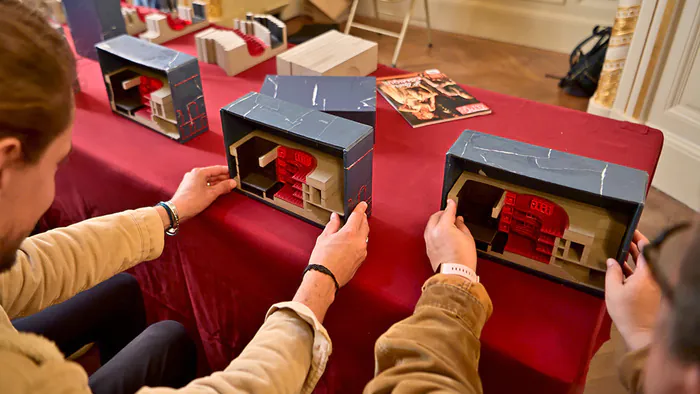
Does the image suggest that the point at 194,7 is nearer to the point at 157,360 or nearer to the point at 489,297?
the point at 157,360

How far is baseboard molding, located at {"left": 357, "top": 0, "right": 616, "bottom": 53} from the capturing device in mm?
3291

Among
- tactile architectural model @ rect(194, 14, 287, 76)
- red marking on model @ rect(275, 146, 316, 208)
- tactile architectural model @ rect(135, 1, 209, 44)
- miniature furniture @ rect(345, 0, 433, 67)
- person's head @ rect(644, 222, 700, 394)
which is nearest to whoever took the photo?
person's head @ rect(644, 222, 700, 394)

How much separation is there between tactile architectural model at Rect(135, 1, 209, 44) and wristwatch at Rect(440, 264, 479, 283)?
1.45 meters

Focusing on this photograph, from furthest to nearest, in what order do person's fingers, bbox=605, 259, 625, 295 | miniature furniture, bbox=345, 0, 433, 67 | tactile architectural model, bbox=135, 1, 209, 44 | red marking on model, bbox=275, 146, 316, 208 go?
miniature furniture, bbox=345, 0, 433, 67, tactile architectural model, bbox=135, 1, 209, 44, red marking on model, bbox=275, 146, 316, 208, person's fingers, bbox=605, 259, 625, 295

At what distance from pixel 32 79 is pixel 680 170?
2273mm

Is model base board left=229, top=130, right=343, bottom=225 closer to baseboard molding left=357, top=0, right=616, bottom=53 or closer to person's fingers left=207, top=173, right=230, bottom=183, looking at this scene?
person's fingers left=207, top=173, right=230, bottom=183

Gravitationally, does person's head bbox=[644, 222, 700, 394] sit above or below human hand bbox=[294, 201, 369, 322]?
above

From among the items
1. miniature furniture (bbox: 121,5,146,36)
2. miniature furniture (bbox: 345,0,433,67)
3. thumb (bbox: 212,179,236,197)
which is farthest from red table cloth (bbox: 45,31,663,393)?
miniature furniture (bbox: 345,0,433,67)

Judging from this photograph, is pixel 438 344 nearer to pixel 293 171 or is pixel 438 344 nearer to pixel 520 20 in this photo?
pixel 293 171

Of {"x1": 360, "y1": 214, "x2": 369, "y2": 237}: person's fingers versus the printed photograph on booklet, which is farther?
the printed photograph on booklet

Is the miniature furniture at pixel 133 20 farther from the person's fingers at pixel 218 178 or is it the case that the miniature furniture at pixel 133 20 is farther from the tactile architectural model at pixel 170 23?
the person's fingers at pixel 218 178

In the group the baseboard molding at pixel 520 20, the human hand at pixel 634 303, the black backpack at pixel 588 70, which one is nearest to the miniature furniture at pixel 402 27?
the baseboard molding at pixel 520 20

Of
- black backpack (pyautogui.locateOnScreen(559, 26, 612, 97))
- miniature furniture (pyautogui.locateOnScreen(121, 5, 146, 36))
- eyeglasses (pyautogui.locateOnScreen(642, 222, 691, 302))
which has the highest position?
eyeglasses (pyautogui.locateOnScreen(642, 222, 691, 302))

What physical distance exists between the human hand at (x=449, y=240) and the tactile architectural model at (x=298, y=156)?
0.52 feet
